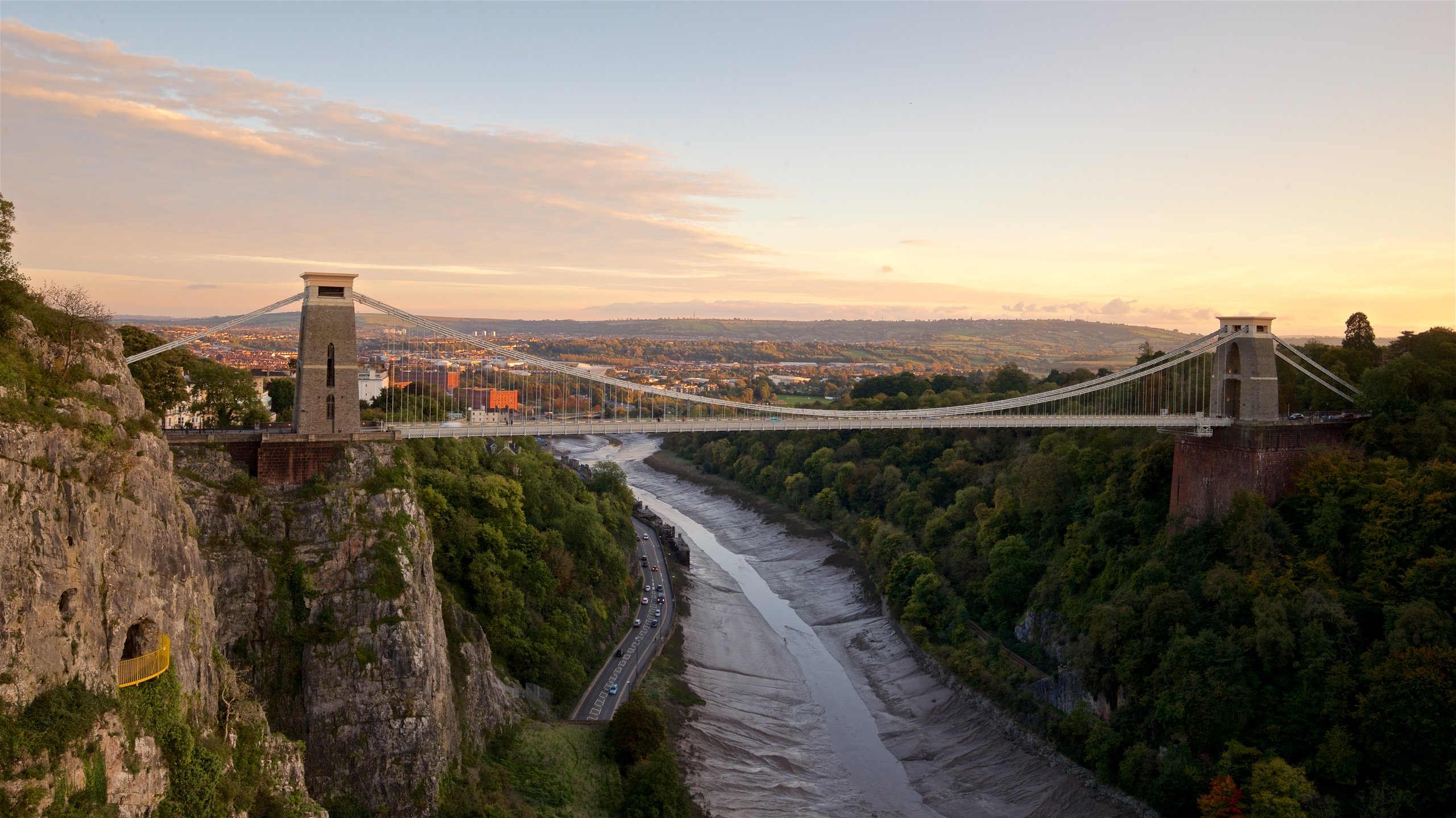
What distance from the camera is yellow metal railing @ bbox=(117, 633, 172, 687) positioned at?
45.0ft

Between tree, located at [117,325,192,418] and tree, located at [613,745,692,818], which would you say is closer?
tree, located at [117,325,192,418]

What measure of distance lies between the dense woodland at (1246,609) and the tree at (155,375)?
24730 millimetres

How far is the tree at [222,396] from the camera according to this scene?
83.0 feet

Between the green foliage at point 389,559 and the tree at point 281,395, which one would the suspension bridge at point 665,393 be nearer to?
the green foliage at point 389,559

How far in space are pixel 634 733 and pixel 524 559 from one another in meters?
7.03

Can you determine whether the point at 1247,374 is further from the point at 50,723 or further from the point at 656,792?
the point at 50,723

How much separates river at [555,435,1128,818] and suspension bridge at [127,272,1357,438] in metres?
9.10

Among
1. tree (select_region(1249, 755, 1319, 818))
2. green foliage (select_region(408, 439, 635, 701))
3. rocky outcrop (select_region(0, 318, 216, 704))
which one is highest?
rocky outcrop (select_region(0, 318, 216, 704))

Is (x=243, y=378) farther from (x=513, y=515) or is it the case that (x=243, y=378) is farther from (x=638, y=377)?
(x=638, y=377)

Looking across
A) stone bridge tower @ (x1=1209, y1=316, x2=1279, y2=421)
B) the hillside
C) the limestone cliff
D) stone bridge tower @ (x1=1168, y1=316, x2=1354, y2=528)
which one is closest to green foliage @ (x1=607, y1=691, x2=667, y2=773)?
the limestone cliff

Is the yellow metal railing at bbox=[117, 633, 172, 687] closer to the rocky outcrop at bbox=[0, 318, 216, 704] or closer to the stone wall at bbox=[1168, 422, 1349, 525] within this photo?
the rocky outcrop at bbox=[0, 318, 216, 704]

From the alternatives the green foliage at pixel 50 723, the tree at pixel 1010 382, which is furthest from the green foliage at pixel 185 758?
the tree at pixel 1010 382

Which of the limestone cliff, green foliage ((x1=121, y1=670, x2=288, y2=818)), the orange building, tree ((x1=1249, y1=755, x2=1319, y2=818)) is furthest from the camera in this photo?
the orange building

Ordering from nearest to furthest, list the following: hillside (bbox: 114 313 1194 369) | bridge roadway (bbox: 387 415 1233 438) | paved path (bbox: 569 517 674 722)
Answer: bridge roadway (bbox: 387 415 1233 438) → paved path (bbox: 569 517 674 722) → hillside (bbox: 114 313 1194 369)
